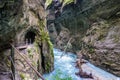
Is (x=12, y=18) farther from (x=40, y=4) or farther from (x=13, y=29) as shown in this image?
(x=40, y=4)

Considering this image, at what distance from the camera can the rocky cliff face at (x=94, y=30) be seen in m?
16.9

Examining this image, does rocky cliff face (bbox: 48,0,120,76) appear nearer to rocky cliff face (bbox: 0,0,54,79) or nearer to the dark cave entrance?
rocky cliff face (bbox: 0,0,54,79)

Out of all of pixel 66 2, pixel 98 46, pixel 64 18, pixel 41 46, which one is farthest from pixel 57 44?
pixel 41 46

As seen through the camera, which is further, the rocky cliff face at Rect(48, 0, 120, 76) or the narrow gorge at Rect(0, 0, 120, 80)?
the rocky cliff face at Rect(48, 0, 120, 76)

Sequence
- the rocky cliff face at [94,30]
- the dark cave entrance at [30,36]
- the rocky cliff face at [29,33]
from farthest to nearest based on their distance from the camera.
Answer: the rocky cliff face at [94,30] < the dark cave entrance at [30,36] < the rocky cliff face at [29,33]

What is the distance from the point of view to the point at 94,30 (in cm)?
2123

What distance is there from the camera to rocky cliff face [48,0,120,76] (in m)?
16.9

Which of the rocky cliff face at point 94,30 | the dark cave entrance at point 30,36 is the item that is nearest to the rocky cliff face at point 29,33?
the dark cave entrance at point 30,36

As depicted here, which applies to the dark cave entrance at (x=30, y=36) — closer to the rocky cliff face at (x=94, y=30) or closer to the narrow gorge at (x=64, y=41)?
the narrow gorge at (x=64, y=41)

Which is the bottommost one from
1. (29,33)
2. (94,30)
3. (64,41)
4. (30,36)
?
(64,41)

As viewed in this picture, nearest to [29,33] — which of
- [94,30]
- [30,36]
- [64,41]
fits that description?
[30,36]

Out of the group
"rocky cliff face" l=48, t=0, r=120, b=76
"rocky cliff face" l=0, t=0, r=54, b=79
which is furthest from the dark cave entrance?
"rocky cliff face" l=48, t=0, r=120, b=76

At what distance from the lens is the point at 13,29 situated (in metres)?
7.10

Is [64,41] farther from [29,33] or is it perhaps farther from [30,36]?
[29,33]
